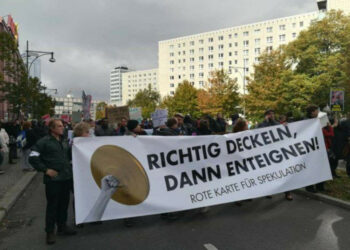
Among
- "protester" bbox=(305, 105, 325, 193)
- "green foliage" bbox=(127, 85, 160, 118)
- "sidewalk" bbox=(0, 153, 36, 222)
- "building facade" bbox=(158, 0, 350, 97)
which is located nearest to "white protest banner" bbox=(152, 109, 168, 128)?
"sidewalk" bbox=(0, 153, 36, 222)

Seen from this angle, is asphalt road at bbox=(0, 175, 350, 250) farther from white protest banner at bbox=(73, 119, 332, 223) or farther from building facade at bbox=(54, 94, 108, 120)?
building facade at bbox=(54, 94, 108, 120)

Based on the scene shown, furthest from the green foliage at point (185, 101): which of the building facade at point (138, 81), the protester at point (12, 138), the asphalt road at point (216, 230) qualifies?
the building facade at point (138, 81)

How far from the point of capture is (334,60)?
3338 cm

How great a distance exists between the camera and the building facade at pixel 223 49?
8494 centimetres

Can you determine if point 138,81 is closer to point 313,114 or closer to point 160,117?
point 160,117

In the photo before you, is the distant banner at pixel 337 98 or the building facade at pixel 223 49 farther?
the building facade at pixel 223 49

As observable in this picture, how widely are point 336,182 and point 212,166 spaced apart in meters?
3.89

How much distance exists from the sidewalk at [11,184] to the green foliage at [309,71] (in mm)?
27382

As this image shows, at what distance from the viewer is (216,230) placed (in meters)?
4.85

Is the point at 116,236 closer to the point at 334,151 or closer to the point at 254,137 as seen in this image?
the point at 254,137

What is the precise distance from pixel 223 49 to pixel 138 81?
83845 mm

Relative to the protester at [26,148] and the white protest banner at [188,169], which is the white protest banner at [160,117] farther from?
the white protest banner at [188,169]

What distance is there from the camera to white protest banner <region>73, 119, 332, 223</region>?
4.82m

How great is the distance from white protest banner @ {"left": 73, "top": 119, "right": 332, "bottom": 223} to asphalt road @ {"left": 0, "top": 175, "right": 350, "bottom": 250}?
0.32 metres
